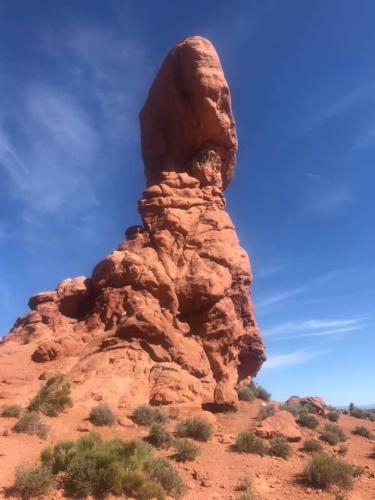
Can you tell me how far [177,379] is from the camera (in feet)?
57.7

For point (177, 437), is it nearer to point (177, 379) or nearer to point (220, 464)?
point (220, 464)

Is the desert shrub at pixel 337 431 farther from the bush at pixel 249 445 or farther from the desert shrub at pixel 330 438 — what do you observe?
the bush at pixel 249 445

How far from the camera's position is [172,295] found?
20859mm

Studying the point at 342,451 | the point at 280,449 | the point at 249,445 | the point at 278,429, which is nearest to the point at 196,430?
the point at 249,445

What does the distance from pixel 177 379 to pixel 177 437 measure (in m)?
4.04

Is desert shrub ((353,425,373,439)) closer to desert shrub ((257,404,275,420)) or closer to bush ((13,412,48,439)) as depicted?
desert shrub ((257,404,275,420))

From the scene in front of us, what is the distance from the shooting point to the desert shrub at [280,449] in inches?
525

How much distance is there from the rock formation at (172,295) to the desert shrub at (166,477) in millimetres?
6174

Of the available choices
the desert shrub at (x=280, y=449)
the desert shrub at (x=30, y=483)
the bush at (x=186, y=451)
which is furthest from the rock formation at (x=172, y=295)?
the desert shrub at (x=30, y=483)

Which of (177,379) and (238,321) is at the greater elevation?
(238,321)

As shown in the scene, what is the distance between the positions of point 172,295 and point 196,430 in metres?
8.09

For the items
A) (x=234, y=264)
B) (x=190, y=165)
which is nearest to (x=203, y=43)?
(x=190, y=165)

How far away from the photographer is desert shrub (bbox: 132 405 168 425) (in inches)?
570

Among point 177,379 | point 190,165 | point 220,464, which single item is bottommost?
point 220,464
